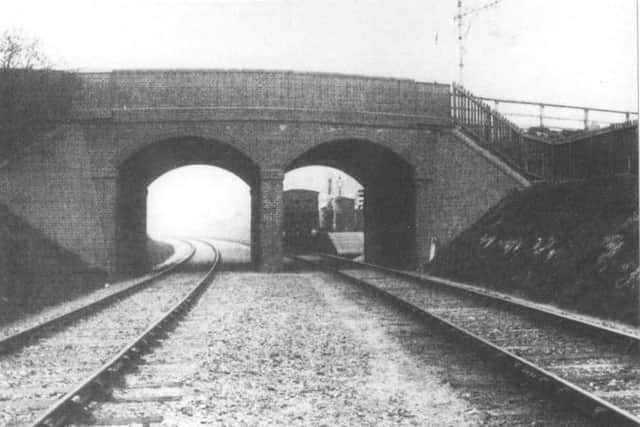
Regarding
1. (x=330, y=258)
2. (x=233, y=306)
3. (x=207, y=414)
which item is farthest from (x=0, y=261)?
(x=330, y=258)

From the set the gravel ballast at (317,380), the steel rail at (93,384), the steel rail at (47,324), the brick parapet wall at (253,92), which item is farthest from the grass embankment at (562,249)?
the steel rail at (47,324)

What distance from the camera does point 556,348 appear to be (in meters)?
7.43

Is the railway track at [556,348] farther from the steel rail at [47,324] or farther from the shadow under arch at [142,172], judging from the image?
the shadow under arch at [142,172]

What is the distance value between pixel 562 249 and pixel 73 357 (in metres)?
9.94

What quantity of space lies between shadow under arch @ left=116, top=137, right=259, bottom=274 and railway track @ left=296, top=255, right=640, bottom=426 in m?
9.33

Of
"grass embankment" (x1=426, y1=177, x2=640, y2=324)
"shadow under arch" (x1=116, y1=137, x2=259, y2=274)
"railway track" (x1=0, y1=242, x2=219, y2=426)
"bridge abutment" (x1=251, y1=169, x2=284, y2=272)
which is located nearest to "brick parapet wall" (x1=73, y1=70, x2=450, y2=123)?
"shadow under arch" (x1=116, y1=137, x2=259, y2=274)

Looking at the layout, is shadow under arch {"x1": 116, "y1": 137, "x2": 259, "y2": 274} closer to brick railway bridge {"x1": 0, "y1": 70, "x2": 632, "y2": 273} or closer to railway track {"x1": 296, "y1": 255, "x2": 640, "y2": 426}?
brick railway bridge {"x1": 0, "y1": 70, "x2": 632, "y2": 273}

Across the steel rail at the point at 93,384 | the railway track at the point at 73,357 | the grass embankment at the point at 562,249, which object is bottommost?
the railway track at the point at 73,357

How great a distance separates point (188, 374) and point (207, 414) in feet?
4.54

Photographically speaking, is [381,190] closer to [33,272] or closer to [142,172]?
[142,172]

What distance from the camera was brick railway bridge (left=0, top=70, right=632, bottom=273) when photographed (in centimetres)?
1808

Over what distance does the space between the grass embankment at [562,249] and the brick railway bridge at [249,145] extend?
159 centimetres

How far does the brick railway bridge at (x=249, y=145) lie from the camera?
1808 cm

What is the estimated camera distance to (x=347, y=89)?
763 inches
